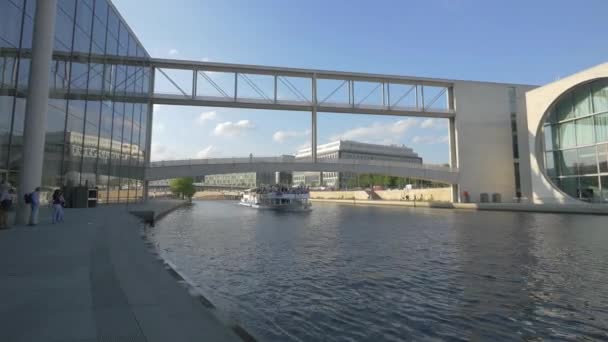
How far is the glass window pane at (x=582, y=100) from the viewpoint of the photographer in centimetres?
3778

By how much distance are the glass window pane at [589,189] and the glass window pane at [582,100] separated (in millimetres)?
6877

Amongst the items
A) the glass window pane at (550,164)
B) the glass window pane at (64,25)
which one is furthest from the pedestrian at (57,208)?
the glass window pane at (550,164)

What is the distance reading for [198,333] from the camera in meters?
4.36

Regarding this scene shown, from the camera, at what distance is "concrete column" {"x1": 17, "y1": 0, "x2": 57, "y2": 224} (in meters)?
14.0

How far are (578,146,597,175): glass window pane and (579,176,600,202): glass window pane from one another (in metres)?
0.72

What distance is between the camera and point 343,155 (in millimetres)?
144750

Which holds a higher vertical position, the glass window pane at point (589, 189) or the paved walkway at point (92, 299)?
the glass window pane at point (589, 189)

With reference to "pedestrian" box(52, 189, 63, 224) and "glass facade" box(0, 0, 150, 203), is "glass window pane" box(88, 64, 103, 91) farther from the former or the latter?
"pedestrian" box(52, 189, 63, 224)

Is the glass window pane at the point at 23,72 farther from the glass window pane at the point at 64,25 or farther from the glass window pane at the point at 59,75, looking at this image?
the glass window pane at the point at 64,25

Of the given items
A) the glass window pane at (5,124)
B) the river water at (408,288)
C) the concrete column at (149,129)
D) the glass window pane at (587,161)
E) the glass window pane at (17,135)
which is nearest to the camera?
the river water at (408,288)

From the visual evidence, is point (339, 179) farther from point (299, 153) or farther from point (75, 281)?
point (75, 281)

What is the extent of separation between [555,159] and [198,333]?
48.0m

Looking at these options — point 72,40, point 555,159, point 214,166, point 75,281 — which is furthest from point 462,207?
point 75,281

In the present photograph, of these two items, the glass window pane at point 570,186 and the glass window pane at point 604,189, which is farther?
the glass window pane at point 570,186
